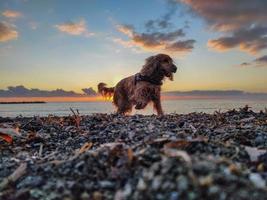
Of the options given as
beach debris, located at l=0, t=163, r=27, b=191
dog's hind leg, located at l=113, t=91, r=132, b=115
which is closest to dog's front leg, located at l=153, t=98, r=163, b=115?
dog's hind leg, located at l=113, t=91, r=132, b=115

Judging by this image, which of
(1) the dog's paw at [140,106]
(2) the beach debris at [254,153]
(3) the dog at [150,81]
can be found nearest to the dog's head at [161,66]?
(3) the dog at [150,81]

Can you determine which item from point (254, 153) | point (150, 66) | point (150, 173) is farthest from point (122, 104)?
point (150, 173)

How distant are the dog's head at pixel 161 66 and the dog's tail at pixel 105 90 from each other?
281 cm

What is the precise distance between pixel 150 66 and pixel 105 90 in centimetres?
330

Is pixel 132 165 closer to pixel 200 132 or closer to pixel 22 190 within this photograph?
pixel 22 190

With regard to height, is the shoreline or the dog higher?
the dog

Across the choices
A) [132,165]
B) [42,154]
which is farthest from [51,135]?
[132,165]

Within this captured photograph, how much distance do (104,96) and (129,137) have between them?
1153cm

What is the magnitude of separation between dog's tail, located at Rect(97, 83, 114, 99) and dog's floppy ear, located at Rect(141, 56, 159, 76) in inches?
105

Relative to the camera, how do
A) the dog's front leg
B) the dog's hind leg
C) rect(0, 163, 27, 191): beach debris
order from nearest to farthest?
rect(0, 163, 27, 191): beach debris, the dog's front leg, the dog's hind leg

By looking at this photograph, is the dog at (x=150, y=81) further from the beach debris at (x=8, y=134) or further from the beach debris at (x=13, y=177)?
the beach debris at (x=13, y=177)

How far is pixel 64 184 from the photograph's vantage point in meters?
3.15

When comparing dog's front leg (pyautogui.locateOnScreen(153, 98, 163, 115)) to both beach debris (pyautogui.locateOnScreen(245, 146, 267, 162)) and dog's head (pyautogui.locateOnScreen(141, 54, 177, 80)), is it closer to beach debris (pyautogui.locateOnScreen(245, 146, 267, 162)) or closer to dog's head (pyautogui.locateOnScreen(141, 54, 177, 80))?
dog's head (pyautogui.locateOnScreen(141, 54, 177, 80))

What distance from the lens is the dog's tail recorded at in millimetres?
16034
